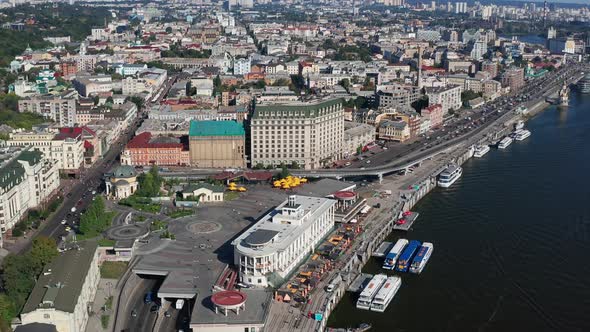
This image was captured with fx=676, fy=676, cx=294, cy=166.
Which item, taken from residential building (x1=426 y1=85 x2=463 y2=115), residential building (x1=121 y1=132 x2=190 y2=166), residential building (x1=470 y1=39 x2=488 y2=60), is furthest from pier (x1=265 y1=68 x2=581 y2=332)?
residential building (x1=470 y1=39 x2=488 y2=60)

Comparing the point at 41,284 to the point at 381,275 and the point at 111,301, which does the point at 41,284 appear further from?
the point at 381,275

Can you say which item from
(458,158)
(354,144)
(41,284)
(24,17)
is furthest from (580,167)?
(24,17)

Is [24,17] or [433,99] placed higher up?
[24,17]

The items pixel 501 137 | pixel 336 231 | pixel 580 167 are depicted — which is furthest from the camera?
pixel 501 137

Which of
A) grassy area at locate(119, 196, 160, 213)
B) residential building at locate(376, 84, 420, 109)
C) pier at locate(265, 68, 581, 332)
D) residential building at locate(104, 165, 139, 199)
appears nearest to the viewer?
pier at locate(265, 68, 581, 332)

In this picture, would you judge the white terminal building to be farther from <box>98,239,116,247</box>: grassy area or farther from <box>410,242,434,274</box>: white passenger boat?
<box>98,239,116,247</box>: grassy area
